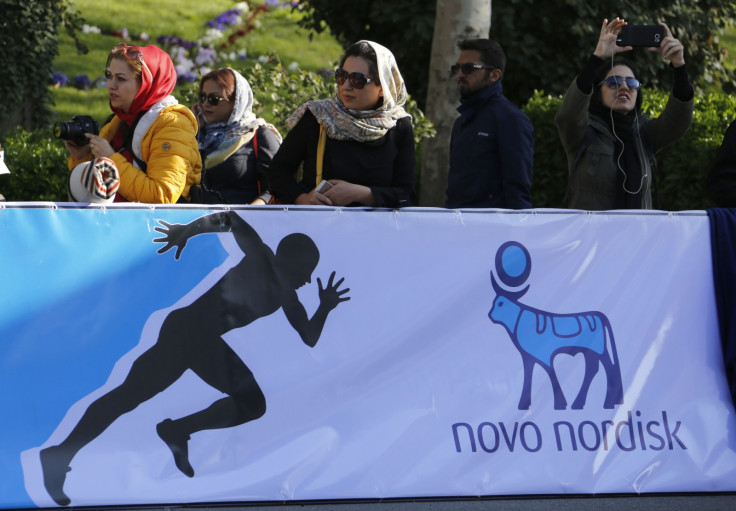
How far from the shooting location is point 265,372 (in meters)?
4.82

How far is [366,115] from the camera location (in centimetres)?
562

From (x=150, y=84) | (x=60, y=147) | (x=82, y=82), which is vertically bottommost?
(x=60, y=147)

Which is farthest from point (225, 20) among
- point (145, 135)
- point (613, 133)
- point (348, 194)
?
point (348, 194)

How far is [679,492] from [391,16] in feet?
31.1

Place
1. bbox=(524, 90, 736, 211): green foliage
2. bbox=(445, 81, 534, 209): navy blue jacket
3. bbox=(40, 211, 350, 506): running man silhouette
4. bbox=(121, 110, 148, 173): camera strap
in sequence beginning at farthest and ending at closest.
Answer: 1. bbox=(524, 90, 736, 211): green foliage
2. bbox=(445, 81, 534, 209): navy blue jacket
3. bbox=(121, 110, 148, 173): camera strap
4. bbox=(40, 211, 350, 506): running man silhouette

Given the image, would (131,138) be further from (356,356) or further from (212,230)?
(356,356)

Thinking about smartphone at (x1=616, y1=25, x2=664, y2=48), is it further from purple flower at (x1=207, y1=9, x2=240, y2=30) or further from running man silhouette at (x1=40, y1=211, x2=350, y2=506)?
purple flower at (x1=207, y1=9, x2=240, y2=30)

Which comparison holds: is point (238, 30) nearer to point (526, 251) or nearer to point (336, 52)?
point (336, 52)

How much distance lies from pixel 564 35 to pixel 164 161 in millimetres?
9016

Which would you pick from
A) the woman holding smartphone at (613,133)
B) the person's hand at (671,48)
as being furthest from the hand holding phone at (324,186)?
the person's hand at (671,48)

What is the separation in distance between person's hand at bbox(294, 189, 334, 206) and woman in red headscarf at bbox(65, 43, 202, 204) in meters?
0.57

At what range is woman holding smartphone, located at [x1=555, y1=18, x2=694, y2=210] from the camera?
250 inches

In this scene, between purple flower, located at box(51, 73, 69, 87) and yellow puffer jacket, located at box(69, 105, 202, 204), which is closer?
yellow puffer jacket, located at box(69, 105, 202, 204)

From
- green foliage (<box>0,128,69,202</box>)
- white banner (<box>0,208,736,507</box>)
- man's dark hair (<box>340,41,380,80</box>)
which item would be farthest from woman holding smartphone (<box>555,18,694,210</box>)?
green foliage (<box>0,128,69,202</box>)
